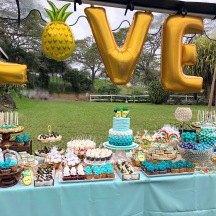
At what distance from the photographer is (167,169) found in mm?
1668

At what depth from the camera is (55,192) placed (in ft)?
4.76

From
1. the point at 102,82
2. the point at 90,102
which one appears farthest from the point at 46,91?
the point at 102,82

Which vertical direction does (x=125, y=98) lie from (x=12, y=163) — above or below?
above

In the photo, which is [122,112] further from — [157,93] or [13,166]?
[157,93]

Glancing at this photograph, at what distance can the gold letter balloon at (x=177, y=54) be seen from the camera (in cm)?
141

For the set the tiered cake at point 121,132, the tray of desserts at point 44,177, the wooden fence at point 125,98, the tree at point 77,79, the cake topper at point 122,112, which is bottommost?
the tray of desserts at point 44,177

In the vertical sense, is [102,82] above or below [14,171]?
above

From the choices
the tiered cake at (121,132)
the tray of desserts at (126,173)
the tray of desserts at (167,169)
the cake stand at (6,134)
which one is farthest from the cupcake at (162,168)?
the cake stand at (6,134)

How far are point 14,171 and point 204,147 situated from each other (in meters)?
1.23

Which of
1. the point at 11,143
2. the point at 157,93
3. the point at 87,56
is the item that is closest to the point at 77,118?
the point at 157,93

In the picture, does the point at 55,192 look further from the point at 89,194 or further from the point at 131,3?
the point at 131,3

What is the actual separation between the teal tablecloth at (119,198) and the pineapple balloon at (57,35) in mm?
804

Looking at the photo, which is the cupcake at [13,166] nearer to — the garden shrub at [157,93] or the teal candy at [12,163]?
the teal candy at [12,163]

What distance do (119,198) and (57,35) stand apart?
107cm
